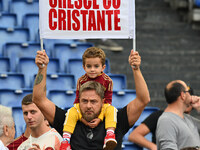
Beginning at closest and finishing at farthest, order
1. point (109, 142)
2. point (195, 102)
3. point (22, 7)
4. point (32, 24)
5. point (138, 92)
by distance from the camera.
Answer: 1. point (109, 142)
2. point (138, 92)
3. point (195, 102)
4. point (32, 24)
5. point (22, 7)

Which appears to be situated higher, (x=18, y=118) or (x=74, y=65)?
(x=74, y=65)

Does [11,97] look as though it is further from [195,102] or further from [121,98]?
[195,102]

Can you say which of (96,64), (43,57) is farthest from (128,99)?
(43,57)

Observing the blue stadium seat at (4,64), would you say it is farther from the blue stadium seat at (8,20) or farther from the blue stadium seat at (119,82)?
the blue stadium seat at (119,82)

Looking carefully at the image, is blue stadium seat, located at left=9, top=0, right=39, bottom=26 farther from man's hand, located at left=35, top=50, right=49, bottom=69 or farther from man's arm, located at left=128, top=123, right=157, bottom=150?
man's hand, located at left=35, top=50, right=49, bottom=69

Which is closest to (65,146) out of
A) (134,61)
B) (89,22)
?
(134,61)

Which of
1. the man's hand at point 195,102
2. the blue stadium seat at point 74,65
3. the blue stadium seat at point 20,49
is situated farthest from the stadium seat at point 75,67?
the man's hand at point 195,102

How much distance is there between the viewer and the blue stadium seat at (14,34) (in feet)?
29.5

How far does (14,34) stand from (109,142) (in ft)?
17.4

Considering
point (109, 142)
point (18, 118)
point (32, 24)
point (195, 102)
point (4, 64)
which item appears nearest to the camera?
point (109, 142)

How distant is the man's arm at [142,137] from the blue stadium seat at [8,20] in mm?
4079

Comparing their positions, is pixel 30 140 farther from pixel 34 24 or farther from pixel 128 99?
pixel 34 24

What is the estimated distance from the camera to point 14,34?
9.02 meters

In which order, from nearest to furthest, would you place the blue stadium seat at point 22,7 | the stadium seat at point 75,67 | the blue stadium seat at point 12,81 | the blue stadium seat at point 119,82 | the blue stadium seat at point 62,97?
1. the blue stadium seat at point 62,97
2. the blue stadium seat at point 12,81
3. the blue stadium seat at point 119,82
4. the stadium seat at point 75,67
5. the blue stadium seat at point 22,7
